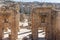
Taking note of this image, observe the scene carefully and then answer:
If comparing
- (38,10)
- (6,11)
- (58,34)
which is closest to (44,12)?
(38,10)

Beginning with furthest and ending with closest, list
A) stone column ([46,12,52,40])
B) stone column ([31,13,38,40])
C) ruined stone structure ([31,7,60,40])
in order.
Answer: stone column ([31,13,38,40]), stone column ([46,12,52,40]), ruined stone structure ([31,7,60,40])

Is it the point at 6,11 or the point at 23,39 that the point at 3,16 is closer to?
the point at 6,11

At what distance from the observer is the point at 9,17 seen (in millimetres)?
19797

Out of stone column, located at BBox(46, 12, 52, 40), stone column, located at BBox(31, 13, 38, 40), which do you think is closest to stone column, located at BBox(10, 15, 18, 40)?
stone column, located at BBox(31, 13, 38, 40)

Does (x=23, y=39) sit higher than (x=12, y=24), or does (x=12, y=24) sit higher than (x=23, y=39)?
(x=12, y=24)

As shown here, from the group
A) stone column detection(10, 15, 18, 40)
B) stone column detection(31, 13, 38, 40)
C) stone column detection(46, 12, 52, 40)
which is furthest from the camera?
stone column detection(31, 13, 38, 40)

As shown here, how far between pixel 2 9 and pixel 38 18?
4348 millimetres

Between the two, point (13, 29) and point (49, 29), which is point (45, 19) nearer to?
point (49, 29)

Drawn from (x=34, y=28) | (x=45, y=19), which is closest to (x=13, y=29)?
(x=34, y=28)

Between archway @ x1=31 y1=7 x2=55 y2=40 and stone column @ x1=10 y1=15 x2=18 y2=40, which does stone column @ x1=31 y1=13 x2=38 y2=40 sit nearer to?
archway @ x1=31 y1=7 x2=55 y2=40

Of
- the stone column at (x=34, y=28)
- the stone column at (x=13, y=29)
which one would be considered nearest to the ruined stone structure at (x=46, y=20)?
the stone column at (x=34, y=28)

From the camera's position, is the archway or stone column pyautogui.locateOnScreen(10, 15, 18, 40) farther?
the archway

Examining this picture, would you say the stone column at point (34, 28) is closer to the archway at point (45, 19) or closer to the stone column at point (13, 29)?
the archway at point (45, 19)

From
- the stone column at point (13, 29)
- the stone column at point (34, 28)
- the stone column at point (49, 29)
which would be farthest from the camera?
the stone column at point (34, 28)
